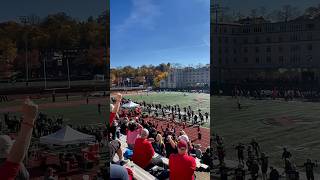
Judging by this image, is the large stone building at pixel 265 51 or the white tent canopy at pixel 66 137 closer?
the large stone building at pixel 265 51

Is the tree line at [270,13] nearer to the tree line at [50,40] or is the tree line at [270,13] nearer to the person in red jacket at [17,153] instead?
the tree line at [50,40]

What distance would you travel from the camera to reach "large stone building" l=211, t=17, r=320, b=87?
3990 millimetres

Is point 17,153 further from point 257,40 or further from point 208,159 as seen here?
point 257,40

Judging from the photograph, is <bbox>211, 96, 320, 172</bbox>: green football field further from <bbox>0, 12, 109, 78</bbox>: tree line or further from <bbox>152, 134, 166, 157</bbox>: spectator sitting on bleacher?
<bbox>152, 134, 166, 157</bbox>: spectator sitting on bleacher

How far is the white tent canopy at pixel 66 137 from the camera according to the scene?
4.33 m

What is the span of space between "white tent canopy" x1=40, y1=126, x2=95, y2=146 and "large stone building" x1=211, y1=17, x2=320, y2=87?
5.40 ft

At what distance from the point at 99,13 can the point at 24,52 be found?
36.6 inches

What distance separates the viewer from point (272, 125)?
4148mm

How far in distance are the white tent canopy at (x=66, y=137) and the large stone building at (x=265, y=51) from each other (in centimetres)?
165

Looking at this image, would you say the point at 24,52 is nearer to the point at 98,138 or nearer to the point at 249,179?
the point at 98,138

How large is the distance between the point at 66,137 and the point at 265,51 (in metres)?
2.39

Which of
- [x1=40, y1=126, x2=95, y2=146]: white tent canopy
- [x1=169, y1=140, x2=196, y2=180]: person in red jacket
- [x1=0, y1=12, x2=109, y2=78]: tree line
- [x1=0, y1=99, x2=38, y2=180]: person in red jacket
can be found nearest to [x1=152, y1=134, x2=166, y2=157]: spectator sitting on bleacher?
[x1=169, y1=140, x2=196, y2=180]: person in red jacket

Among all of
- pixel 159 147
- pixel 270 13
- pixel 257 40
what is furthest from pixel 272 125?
pixel 159 147

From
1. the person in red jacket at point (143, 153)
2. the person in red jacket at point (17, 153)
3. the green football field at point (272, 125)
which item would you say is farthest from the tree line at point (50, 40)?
the person in red jacket at point (143, 153)
